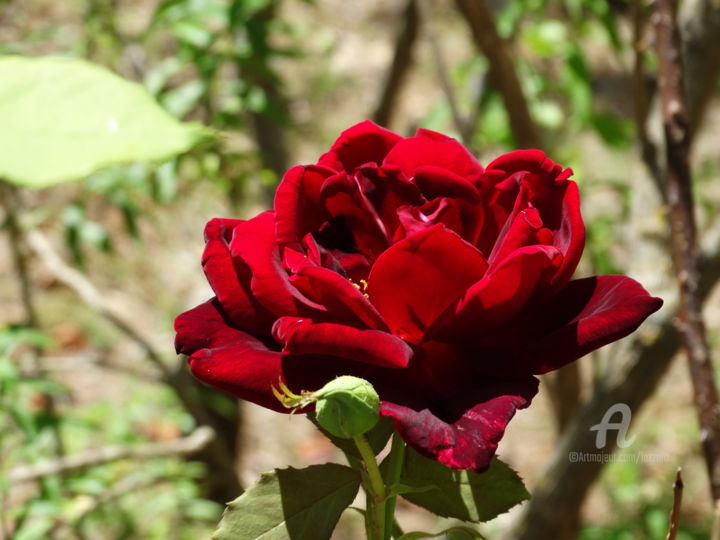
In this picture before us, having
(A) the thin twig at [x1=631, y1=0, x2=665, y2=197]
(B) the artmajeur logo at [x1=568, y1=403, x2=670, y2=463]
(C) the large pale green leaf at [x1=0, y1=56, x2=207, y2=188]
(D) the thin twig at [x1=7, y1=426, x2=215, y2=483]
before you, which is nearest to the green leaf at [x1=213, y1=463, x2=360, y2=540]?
(C) the large pale green leaf at [x1=0, y1=56, x2=207, y2=188]

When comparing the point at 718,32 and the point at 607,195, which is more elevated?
the point at 718,32

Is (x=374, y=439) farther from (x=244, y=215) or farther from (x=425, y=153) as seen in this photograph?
(x=244, y=215)

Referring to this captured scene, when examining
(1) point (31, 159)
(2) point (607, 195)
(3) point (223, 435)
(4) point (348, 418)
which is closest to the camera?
(1) point (31, 159)

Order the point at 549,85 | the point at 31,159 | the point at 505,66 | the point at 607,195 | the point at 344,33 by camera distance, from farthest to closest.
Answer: the point at 344,33, the point at 607,195, the point at 549,85, the point at 505,66, the point at 31,159

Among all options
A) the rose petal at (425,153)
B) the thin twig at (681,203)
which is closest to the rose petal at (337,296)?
the rose petal at (425,153)

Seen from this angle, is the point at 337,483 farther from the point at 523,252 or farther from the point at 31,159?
the point at 31,159

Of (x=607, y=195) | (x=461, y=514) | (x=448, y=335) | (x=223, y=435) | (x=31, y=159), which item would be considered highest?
(x=31, y=159)

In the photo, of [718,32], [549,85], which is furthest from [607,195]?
[718,32]

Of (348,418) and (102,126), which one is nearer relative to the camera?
(102,126)
